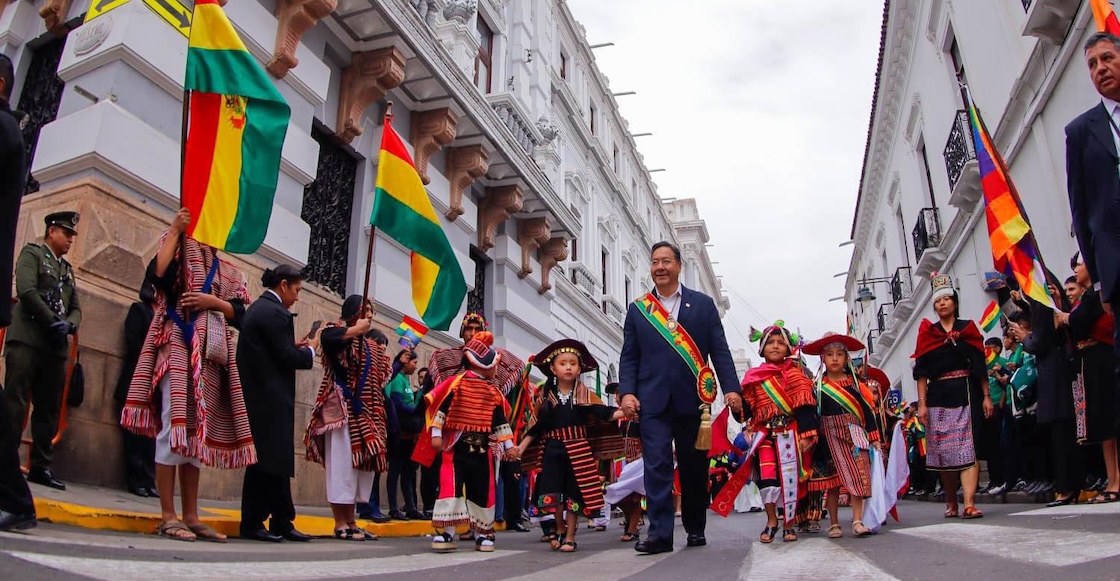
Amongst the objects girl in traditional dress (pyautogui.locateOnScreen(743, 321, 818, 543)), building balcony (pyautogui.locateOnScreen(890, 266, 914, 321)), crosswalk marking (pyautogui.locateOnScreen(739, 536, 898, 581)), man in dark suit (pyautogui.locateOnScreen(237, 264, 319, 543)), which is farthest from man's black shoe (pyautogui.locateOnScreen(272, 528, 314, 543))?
building balcony (pyautogui.locateOnScreen(890, 266, 914, 321))

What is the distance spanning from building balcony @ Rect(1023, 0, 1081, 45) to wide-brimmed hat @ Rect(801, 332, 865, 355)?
534cm

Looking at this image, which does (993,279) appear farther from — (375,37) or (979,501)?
(375,37)

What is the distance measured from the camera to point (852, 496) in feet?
17.7

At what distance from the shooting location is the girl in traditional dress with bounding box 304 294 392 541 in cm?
556

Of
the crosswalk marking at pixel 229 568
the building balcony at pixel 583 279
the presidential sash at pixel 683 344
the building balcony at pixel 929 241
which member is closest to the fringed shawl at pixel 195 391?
the crosswalk marking at pixel 229 568

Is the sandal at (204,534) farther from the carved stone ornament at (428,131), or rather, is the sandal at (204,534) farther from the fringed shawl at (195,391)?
the carved stone ornament at (428,131)

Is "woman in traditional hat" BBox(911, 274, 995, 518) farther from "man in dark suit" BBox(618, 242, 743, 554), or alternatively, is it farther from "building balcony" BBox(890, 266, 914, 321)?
"building balcony" BBox(890, 266, 914, 321)

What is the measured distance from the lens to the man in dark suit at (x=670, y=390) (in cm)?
471

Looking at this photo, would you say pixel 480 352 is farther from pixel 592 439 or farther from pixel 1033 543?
pixel 1033 543

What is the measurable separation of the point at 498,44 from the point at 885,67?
414 inches

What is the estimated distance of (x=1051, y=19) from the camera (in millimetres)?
8898

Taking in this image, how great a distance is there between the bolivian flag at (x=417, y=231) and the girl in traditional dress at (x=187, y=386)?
73.1 inches

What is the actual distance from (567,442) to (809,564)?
2579 mm

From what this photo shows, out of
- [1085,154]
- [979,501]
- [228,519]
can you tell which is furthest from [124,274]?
[979,501]
